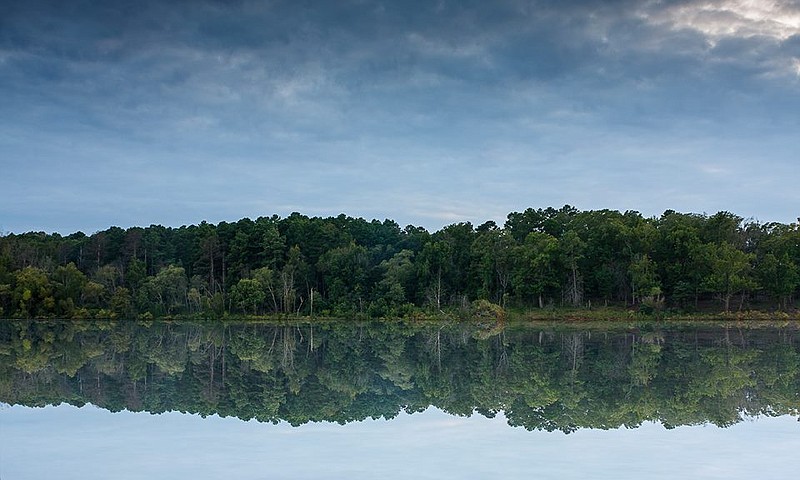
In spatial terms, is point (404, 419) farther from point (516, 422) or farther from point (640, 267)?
point (640, 267)

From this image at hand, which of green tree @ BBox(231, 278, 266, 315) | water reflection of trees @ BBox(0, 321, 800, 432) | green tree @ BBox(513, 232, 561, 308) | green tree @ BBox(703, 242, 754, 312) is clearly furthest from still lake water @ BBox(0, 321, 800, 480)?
green tree @ BBox(231, 278, 266, 315)

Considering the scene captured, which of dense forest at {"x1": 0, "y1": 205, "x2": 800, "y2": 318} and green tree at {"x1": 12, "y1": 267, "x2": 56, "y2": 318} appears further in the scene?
green tree at {"x1": 12, "y1": 267, "x2": 56, "y2": 318}

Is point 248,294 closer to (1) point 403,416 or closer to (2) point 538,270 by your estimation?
(2) point 538,270

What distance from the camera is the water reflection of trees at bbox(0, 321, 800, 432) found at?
584 inches

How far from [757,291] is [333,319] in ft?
129

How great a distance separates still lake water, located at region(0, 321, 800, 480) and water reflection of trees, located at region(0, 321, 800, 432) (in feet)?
0.30

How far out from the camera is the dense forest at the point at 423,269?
61688 mm

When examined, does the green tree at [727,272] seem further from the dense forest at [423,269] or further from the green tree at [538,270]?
the green tree at [538,270]

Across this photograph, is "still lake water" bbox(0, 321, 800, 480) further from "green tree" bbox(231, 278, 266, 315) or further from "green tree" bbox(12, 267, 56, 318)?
"green tree" bbox(12, 267, 56, 318)

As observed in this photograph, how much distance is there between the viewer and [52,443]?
11.6 m

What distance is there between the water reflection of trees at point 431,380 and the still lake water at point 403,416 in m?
0.09

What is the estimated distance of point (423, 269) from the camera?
70.0 meters

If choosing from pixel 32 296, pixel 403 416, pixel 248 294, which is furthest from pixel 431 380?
pixel 32 296

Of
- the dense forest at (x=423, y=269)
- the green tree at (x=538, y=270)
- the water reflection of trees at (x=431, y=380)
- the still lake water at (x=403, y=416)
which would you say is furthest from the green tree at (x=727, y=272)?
the still lake water at (x=403, y=416)
